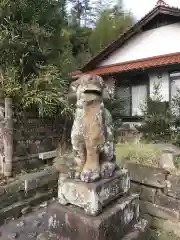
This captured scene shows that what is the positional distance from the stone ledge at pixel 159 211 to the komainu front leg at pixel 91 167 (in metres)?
1.27

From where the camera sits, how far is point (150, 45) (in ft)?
24.4

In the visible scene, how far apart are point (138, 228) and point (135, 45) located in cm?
701

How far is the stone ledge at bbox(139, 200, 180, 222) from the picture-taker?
8.10 ft

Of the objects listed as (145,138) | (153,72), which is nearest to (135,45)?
(153,72)

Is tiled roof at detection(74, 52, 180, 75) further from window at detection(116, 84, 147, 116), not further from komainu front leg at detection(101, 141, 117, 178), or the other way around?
komainu front leg at detection(101, 141, 117, 178)

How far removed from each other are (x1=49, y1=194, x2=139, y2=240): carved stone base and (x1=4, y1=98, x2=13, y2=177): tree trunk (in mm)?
1761

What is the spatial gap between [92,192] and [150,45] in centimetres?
680

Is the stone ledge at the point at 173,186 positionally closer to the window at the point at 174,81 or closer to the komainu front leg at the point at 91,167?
the komainu front leg at the point at 91,167

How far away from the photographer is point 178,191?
2.43 m

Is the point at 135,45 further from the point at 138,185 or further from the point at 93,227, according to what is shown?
the point at 93,227

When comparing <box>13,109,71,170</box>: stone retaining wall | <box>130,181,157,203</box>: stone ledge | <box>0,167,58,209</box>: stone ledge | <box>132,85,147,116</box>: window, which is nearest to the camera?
<box>130,181,157,203</box>: stone ledge

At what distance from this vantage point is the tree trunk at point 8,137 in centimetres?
333

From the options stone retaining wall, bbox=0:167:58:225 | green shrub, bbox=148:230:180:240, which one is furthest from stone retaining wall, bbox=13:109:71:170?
green shrub, bbox=148:230:180:240

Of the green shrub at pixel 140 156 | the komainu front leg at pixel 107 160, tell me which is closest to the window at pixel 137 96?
the green shrub at pixel 140 156
